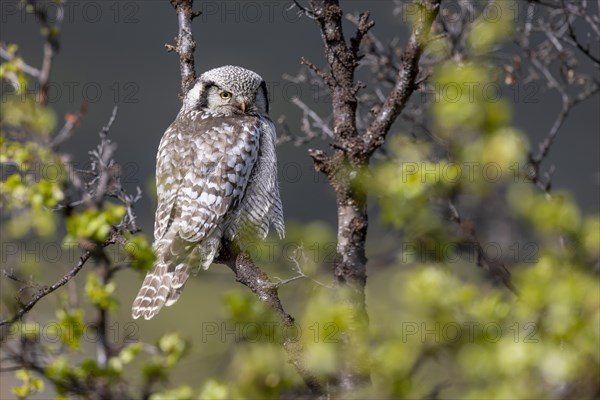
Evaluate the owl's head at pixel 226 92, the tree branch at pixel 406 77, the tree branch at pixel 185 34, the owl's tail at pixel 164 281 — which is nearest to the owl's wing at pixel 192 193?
the owl's tail at pixel 164 281

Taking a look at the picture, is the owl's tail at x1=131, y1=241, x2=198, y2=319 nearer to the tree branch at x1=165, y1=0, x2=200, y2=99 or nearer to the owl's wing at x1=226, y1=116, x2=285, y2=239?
the owl's wing at x1=226, y1=116, x2=285, y2=239

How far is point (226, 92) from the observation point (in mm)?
4930

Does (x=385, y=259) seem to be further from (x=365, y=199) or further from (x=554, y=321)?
(x=365, y=199)

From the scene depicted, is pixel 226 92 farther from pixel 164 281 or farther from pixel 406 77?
pixel 406 77

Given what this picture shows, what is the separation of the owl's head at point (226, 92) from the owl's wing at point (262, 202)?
219 mm

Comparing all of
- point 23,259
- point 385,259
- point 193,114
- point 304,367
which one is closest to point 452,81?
point 385,259

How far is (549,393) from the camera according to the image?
52.5 inches

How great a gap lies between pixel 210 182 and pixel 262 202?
1.18 ft

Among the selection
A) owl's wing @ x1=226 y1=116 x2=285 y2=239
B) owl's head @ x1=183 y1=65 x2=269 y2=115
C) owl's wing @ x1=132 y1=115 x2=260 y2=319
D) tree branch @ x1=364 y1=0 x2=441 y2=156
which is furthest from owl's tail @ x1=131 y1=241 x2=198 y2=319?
tree branch @ x1=364 y1=0 x2=441 y2=156

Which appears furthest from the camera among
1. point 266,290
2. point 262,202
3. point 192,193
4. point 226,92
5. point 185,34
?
point 226,92

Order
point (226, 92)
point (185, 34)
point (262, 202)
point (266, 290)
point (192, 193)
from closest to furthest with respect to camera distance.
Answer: point (266, 290)
point (185, 34)
point (192, 193)
point (262, 202)
point (226, 92)

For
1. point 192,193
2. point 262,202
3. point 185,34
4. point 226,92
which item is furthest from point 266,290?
point 226,92

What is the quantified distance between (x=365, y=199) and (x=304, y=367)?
494mm

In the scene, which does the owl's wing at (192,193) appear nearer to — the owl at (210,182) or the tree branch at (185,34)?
the owl at (210,182)
